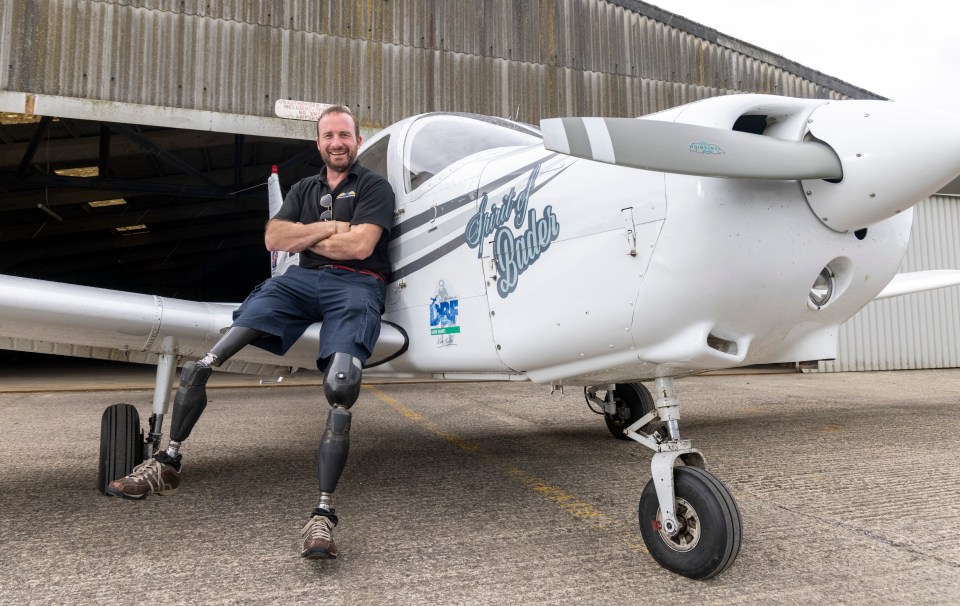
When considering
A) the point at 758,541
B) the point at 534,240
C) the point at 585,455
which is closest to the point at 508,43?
the point at 585,455

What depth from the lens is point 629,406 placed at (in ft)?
14.7

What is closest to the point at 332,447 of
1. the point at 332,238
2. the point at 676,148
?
the point at 332,238

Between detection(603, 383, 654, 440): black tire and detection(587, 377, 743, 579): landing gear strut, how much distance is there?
2332 mm

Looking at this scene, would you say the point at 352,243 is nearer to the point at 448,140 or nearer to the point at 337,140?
the point at 337,140

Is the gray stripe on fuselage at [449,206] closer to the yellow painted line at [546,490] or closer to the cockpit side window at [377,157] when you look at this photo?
the cockpit side window at [377,157]

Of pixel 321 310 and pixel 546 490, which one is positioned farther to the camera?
pixel 546 490

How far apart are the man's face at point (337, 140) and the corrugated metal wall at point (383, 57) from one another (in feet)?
19.2

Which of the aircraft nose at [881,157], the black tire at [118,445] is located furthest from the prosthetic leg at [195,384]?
the aircraft nose at [881,157]

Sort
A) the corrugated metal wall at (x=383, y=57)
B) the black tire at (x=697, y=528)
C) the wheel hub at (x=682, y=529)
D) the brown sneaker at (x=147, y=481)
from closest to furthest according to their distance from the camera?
the black tire at (x=697, y=528) < the wheel hub at (x=682, y=529) < the brown sneaker at (x=147, y=481) < the corrugated metal wall at (x=383, y=57)

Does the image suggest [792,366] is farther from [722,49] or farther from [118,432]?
[118,432]

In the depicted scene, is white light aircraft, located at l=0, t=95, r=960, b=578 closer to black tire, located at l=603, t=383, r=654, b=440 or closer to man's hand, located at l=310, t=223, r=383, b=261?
man's hand, located at l=310, t=223, r=383, b=261

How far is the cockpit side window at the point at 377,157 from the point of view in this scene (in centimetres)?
337

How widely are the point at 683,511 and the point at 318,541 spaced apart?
3.85 feet

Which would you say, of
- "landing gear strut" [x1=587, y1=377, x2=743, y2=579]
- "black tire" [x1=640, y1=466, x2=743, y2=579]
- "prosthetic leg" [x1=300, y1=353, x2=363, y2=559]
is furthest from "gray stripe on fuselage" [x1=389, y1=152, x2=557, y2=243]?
"black tire" [x1=640, y1=466, x2=743, y2=579]
